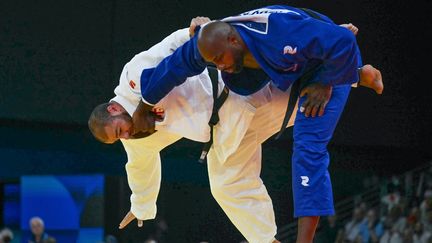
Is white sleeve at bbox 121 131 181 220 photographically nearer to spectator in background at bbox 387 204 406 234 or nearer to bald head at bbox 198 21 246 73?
bald head at bbox 198 21 246 73

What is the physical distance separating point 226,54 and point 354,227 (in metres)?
6.16

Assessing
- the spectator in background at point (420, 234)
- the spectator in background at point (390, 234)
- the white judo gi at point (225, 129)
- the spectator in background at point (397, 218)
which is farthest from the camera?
the spectator in background at point (397, 218)

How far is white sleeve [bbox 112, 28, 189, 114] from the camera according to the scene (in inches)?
121

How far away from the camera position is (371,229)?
8219 millimetres

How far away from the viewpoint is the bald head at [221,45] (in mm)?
Result: 2619

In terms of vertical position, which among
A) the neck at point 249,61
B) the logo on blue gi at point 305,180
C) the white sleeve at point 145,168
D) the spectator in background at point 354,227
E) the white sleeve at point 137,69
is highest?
the neck at point 249,61

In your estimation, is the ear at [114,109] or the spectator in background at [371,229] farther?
the spectator in background at [371,229]

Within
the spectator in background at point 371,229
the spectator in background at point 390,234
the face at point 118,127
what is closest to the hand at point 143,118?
the face at point 118,127

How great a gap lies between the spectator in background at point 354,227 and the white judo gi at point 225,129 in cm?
519

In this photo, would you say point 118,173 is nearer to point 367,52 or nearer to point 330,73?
point 367,52

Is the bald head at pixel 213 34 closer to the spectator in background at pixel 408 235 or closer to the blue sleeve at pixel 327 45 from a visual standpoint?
the blue sleeve at pixel 327 45

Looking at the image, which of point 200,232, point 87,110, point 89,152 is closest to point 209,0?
point 87,110

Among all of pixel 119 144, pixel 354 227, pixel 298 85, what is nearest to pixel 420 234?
pixel 354 227

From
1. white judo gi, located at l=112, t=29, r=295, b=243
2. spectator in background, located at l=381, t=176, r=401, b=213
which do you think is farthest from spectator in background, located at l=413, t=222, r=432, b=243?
white judo gi, located at l=112, t=29, r=295, b=243
